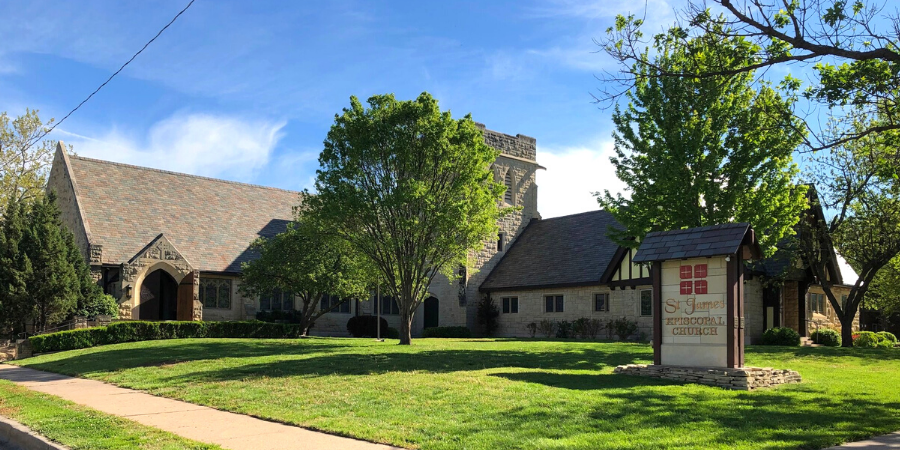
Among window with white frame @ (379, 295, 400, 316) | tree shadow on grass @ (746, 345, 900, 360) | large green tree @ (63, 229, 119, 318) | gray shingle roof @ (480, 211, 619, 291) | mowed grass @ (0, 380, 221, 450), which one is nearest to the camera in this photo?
mowed grass @ (0, 380, 221, 450)

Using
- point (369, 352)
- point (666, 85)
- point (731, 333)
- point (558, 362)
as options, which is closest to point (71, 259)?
point (369, 352)

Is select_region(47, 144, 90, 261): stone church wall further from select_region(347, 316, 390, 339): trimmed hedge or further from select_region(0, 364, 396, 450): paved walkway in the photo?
select_region(0, 364, 396, 450): paved walkway

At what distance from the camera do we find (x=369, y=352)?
20578 millimetres

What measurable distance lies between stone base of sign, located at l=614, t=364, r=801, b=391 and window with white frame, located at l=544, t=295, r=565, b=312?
20690 mm

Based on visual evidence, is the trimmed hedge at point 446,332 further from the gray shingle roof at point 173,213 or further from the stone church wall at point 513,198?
the gray shingle roof at point 173,213

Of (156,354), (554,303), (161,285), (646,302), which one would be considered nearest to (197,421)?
(156,354)

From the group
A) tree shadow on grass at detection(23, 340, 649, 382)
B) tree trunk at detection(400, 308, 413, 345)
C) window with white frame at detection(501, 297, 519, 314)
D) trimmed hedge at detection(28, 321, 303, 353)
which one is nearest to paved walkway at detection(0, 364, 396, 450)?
tree shadow on grass at detection(23, 340, 649, 382)

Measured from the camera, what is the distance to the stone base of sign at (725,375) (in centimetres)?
1387

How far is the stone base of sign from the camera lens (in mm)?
13867

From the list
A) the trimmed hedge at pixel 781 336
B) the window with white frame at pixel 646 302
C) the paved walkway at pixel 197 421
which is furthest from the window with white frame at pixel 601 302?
the paved walkway at pixel 197 421

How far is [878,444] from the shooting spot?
851cm

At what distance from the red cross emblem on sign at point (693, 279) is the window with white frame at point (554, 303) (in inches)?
828

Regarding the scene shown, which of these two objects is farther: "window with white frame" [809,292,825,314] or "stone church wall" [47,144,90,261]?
"window with white frame" [809,292,825,314]

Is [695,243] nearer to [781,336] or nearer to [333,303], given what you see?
[781,336]
